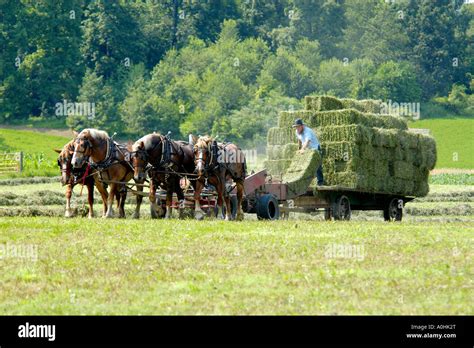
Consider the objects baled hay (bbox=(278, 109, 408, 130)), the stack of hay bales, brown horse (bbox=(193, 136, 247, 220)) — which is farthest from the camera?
baled hay (bbox=(278, 109, 408, 130))

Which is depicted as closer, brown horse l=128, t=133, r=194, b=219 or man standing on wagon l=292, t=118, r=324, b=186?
brown horse l=128, t=133, r=194, b=219

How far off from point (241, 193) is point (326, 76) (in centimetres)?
11333

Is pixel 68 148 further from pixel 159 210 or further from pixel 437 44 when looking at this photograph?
pixel 437 44

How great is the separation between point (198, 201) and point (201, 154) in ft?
4.06

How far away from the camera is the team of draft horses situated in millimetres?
30734

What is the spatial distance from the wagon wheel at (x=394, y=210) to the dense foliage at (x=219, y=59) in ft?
232

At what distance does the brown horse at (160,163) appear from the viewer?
30703mm

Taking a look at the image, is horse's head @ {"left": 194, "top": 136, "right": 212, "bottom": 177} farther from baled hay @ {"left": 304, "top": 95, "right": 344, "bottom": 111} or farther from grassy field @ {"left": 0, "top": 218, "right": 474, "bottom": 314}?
baled hay @ {"left": 304, "top": 95, "right": 344, "bottom": 111}

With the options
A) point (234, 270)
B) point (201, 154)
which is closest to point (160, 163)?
point (201, 154)

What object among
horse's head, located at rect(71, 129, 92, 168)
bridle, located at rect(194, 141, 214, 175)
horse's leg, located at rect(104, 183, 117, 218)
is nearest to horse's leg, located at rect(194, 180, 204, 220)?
bridle, located at rect(194, 141, 214, 175)

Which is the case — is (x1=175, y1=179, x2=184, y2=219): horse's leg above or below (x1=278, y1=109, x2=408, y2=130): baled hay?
below

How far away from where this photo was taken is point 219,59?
143 meters

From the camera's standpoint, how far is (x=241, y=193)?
31.6 metres

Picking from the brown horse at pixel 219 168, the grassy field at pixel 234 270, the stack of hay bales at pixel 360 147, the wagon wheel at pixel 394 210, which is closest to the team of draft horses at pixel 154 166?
the brown horse at pixel 219 168
